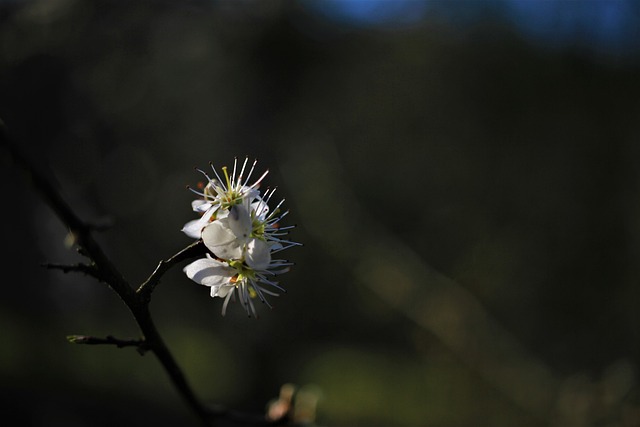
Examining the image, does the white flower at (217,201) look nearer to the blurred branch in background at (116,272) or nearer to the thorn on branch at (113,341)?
the blurred branch in background at (116,272)

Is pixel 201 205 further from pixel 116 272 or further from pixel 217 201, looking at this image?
pixel 116 272

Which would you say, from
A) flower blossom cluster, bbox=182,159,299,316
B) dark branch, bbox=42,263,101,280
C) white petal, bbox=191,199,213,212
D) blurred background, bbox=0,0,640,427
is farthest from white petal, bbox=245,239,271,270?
blurred background, bbox=0,0,640,427

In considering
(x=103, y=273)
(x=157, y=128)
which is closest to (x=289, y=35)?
(x=157, y=128)

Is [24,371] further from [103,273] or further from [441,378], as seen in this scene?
[103,273]

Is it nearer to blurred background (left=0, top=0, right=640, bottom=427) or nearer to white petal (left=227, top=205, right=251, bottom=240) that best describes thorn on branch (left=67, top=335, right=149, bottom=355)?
white petal (left=227, top=205, right=251, bottom=240)

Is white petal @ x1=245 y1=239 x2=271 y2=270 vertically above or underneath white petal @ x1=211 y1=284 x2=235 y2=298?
above

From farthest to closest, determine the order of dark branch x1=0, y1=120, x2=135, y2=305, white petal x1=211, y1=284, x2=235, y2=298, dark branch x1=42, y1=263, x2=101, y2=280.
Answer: white petal x1=211, y1=284, x2=235, y2=298 < dark branch x1=42, y1=263, x2=101, y2=280 < dark branch x1=0, y1=120, x2=135, y2=305

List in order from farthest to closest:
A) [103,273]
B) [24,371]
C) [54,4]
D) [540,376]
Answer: [24,371] < [540,376] < [54,4] < [103,273]
